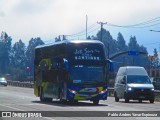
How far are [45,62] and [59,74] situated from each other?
10.7 ft

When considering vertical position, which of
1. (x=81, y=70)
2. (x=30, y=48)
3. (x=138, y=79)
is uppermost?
(x=30, y=48)

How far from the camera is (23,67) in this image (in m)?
174

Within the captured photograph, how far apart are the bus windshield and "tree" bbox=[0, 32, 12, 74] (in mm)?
134689

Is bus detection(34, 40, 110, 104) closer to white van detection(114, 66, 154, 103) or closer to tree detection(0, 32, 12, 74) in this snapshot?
white van detection(114, 66, 154, 103)

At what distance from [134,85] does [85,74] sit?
708 centimetres

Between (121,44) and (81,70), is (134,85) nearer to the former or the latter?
(81,70)

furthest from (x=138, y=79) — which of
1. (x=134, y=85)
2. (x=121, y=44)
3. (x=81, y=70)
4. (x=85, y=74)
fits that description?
(x=121, y=44)

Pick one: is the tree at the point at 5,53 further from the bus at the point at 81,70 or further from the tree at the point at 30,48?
the bus at the point at 81,70

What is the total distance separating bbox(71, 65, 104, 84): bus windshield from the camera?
1187 inches

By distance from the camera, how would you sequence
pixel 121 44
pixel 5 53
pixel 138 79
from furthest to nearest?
pixel 121 44
pixel 5 53
pixel 138 79

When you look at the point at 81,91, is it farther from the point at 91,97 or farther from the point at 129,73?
the point at 129,73

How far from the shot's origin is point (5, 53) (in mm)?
177750

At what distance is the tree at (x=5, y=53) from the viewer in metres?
167

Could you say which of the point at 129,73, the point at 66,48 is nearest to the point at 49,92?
the point at 66,48
